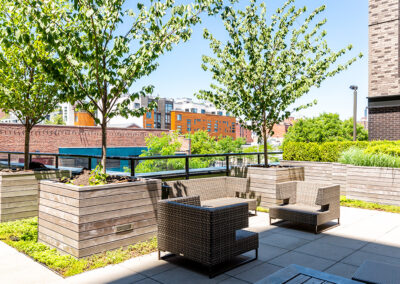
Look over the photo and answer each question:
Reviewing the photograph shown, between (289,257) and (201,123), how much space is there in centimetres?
9629

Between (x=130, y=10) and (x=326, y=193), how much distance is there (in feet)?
14.4

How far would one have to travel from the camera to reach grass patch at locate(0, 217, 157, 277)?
3.95 meters

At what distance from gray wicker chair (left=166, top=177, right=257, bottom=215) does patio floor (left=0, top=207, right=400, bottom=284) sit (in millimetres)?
674

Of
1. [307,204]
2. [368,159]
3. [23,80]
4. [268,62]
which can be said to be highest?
[268,62]

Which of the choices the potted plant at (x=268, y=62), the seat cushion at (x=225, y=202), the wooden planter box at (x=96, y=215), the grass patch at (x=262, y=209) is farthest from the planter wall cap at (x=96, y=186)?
the potted plant at (x=268, y=62)

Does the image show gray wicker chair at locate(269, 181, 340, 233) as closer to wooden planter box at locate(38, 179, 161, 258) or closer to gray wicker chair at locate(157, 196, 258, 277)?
gray wicker chair at locate(157, 196, 258, 277)

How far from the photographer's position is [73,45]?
4.59 metres

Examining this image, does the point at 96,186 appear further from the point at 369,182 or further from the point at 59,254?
the point at 369,182

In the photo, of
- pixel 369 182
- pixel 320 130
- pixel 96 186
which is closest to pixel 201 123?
pixel 320 130

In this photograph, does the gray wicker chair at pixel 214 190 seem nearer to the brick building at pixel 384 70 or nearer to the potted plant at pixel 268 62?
Result: the potted plant at pixel 268 62

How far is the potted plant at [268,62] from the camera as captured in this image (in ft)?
26.3

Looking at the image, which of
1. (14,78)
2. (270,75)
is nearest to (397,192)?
(270,75)

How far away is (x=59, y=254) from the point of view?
4320mm

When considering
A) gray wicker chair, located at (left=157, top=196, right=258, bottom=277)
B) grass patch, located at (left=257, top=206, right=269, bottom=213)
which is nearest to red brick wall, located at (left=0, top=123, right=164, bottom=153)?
grass patch, located at (left=257, top=206, right=269, bottom=213)
